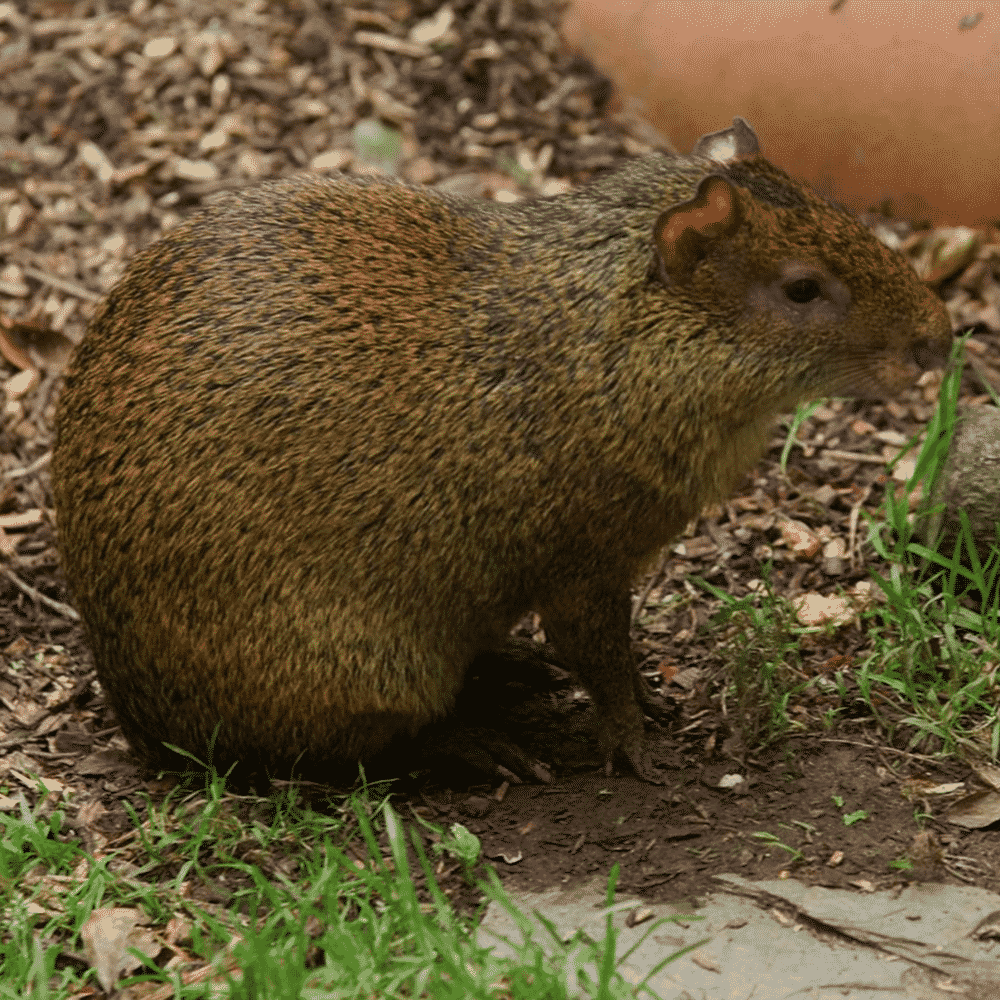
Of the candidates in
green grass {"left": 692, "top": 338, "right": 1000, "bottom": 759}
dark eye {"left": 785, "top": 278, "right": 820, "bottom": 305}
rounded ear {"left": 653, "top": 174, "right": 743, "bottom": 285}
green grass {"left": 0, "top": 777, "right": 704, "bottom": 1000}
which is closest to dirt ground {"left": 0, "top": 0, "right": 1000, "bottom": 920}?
green grass {"left": 692, "top": 338, "right": 1000, "bottom": 759}

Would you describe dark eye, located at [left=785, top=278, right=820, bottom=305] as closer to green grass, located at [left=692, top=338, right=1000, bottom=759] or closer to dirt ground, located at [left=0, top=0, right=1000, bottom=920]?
green grass, located at [left=692, top=338, right=1000, bottom=759]

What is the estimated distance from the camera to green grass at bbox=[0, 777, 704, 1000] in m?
3.88

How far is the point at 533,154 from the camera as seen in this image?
318 inches

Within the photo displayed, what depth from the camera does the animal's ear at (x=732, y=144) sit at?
15.5 ft

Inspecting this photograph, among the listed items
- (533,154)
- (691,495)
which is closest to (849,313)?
(691,495)

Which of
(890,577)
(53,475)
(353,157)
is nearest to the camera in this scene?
(53,475)

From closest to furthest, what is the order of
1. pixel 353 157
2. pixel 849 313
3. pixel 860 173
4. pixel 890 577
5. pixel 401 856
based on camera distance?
pixel 401 856 → pixel 849 313 → pixel 890 577 → pixel 860 173 → pixel 353 157

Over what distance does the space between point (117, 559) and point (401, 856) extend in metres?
1.29

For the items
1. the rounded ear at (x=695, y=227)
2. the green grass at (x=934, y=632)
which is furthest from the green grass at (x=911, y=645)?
the rounded ear at (x=695, y=227)

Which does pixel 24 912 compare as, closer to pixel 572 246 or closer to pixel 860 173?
pixel 572 246

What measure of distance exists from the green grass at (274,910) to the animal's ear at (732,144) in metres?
2.24

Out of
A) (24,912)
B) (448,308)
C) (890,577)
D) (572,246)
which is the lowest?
(24,912)

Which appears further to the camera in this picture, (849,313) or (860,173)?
(860,173)

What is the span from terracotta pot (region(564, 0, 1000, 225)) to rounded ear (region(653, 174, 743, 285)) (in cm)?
303
